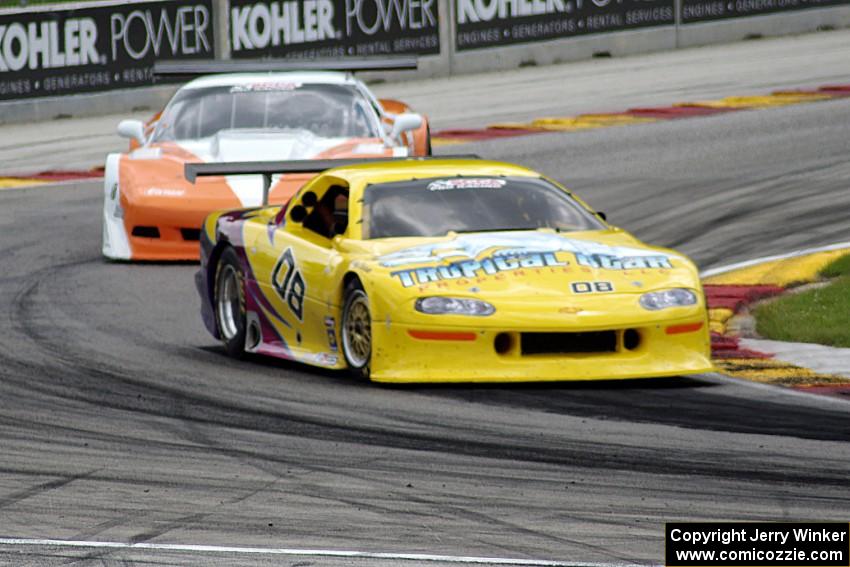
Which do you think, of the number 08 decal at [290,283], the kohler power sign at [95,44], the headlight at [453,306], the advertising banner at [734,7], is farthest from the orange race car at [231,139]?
the advertising banner at [734,7]

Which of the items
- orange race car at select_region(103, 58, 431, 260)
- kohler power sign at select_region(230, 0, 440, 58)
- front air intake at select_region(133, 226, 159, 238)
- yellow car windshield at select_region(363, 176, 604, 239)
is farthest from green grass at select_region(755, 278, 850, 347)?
kohler power sign at select_region(230, 0, 440, 58)

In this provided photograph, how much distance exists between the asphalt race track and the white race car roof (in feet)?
10.5

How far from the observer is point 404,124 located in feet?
52.5

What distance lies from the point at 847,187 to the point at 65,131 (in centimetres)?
1058

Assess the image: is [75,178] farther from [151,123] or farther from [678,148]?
[678,148]

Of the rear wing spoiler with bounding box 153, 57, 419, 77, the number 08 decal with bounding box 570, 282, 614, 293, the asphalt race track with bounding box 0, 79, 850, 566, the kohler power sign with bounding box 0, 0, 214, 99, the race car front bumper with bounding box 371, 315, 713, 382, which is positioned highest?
the kohler power sign with bounding box 0, 0, 214, 99

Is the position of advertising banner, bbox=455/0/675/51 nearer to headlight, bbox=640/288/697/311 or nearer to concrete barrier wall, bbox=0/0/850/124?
concrete barrier wall, bbox=0/0/850/124

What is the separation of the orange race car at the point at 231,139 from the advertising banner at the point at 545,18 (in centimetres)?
1009

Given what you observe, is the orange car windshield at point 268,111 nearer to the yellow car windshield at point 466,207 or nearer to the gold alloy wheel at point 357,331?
the yellow car windshield at point 466,207

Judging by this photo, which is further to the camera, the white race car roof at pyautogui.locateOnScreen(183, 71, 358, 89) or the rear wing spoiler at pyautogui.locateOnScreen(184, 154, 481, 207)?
the white race car roof at pyautogui.locateOnScreen(183, 71, 358, 89)

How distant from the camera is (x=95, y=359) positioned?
10945 mm

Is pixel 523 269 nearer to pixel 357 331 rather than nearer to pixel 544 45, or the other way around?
pixel 357 331

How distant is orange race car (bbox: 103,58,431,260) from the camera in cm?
1481

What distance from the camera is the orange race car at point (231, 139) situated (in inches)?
583
